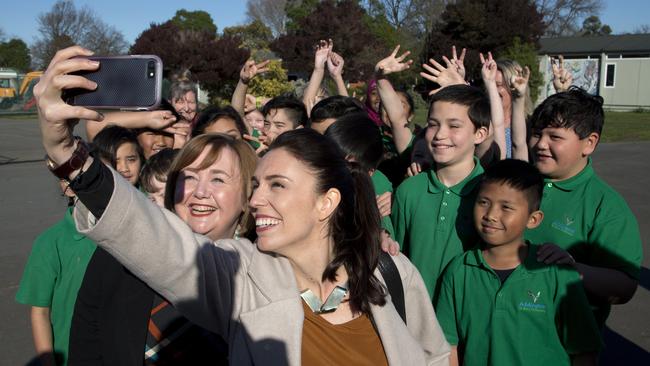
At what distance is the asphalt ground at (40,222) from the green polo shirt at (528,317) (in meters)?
2.41

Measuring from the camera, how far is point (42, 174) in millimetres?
14562

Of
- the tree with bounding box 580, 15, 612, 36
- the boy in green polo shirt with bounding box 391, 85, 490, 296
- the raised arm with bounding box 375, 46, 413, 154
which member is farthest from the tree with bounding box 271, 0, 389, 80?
the tree with bounding box 580, 15, 612, 36

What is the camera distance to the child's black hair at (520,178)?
2838 millimetres

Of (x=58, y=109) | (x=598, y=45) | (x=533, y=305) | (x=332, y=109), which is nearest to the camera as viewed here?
(x=58, y=109)

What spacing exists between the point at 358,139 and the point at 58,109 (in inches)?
84.5

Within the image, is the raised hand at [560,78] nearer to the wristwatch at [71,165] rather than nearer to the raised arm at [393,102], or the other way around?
the raised arm at [393,102]

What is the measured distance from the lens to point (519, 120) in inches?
150

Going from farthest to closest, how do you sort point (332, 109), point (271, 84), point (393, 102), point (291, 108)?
point (271, 84), point (291, 108), point (332, 109), point (393, 102)

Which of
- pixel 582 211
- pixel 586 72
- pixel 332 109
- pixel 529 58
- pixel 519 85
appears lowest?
pixel 582 211

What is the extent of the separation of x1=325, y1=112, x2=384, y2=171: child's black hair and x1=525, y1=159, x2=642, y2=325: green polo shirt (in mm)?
988

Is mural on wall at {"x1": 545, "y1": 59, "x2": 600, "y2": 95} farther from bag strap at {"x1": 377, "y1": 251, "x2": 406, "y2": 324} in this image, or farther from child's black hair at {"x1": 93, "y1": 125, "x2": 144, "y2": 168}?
bag strap at {"x1": 377, "y1": 251, "x2": 406, "y2": 324}

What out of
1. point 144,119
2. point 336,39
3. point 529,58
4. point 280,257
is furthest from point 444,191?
point 529,58

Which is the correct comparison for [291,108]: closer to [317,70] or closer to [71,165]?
[317,70]

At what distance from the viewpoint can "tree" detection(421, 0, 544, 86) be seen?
40.2 m
